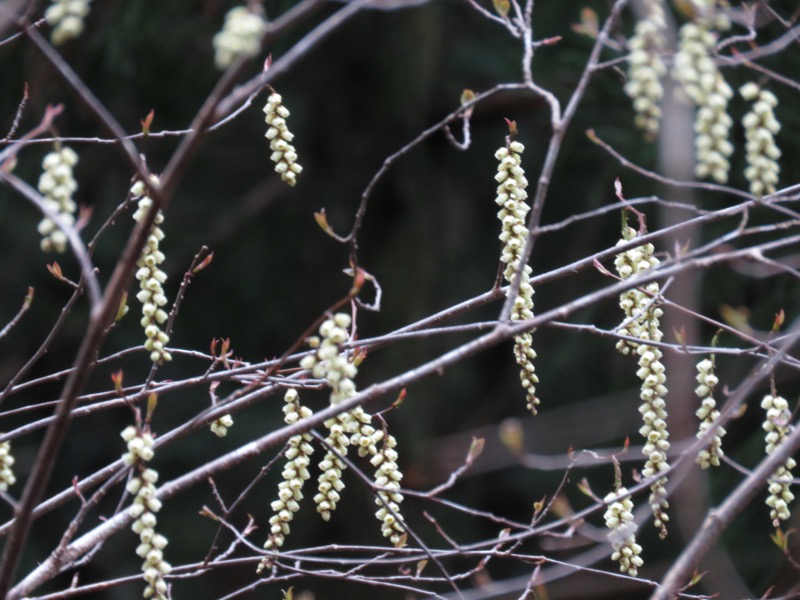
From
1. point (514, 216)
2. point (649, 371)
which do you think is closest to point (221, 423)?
point (514, 216)

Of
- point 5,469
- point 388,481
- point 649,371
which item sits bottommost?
point 649,371

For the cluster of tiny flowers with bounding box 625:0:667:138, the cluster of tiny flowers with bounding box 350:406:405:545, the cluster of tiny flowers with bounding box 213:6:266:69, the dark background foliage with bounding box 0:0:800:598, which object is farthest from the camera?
the dark background foliage with bounding box 0:0:800:598

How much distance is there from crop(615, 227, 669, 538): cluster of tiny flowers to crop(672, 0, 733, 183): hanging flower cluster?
0.43 m

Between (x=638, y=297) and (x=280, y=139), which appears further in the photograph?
(x=638, y=297)

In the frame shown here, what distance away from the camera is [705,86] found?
124 cm

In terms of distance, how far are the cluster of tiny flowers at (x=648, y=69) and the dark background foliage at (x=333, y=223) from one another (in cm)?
318

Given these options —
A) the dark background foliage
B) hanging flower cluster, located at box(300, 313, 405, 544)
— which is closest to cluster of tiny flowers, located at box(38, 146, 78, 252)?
hanging flower cluster, located at box(300, 313, 405, 544)

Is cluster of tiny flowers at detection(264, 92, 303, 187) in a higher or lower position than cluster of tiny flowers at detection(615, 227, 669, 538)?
higher

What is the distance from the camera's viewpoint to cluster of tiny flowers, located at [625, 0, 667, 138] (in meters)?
1.24

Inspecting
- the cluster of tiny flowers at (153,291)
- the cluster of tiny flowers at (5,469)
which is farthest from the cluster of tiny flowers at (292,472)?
the cluster of tiny flowers at (5,469)

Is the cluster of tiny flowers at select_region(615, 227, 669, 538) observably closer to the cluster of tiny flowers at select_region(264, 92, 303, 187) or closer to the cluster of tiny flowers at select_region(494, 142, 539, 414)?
the cluster of tiny flowers at select_region(494, 142, 539, 414)

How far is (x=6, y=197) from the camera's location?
5.36 metres

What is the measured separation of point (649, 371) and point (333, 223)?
395cm

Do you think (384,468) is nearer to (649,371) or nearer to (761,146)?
(649,371)
